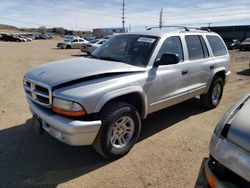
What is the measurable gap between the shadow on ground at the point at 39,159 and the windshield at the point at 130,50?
141 centimetres

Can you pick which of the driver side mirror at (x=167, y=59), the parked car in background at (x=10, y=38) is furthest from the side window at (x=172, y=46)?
the parked car in background at (x=10, y=38)

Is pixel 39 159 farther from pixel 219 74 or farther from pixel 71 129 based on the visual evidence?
pixel 219 74

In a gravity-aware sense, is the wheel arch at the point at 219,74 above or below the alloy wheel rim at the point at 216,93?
above

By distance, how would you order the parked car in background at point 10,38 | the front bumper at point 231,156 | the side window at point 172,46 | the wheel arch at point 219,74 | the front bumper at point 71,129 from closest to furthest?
the front bumper at point 231,156 < the front bumper at point 71,129 < the side window at point 172,46 < the wheel arch at point 219,74 < the parked car in background at point 10,38

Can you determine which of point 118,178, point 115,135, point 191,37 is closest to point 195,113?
point 191,37

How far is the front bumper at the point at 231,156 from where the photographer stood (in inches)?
73.8

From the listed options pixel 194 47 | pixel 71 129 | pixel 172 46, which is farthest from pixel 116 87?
pixel 194 47

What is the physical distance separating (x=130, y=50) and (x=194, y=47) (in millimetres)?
1561

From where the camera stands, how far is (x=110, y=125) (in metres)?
3.44

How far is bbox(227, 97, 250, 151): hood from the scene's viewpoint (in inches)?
76.8

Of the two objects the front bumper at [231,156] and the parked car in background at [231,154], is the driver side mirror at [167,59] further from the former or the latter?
the front bumper at [231,156]

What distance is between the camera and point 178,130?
4.80 m

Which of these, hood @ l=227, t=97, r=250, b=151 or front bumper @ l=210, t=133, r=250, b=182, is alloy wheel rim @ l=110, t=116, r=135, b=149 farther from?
hood @ l=227, t=97, r=250, b=151

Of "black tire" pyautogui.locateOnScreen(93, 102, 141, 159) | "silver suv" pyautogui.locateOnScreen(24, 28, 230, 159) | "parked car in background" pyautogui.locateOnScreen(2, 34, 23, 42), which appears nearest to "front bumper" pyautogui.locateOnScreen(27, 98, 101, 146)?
"silver suv" pyautogui.locateOnScreen(24, 28, 230, 159)
